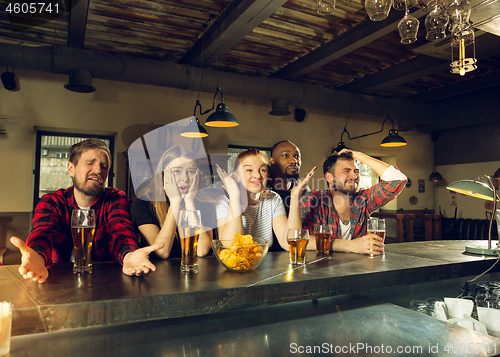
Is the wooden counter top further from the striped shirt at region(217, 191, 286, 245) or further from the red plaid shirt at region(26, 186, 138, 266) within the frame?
the striped shirt at region(217, 191, 286, 245)

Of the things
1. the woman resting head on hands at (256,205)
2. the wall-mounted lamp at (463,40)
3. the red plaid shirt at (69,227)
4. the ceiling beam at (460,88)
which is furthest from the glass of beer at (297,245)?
the ceiling beam at (460,88)

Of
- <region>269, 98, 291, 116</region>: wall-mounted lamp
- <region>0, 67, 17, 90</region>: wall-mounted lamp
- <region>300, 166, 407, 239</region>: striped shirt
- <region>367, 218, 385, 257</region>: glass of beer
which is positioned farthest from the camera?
<region>269, 98, 291, 116</region>: wall-mounted lamp

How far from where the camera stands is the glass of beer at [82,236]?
1.10 metres

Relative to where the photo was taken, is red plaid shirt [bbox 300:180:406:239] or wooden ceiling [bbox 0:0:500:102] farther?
wooden ceiling [bbox 0:0:500:102]

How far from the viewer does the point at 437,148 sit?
7523 mm

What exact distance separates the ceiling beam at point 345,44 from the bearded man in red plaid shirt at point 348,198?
1853 millimetres

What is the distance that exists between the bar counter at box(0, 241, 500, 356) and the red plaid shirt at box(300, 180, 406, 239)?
0.88m

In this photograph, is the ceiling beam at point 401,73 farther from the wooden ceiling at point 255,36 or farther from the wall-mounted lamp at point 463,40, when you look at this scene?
the wall-mounted lamp at point 463,40

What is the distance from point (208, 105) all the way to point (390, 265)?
4.60 metres

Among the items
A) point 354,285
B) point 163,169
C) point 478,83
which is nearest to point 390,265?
point 354,285

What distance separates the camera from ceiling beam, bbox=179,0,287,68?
311 cm

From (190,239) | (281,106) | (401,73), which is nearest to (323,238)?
(190,239)

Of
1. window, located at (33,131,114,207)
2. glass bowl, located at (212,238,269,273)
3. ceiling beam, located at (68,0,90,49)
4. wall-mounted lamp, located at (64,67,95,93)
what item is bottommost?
glass bowl, located at (212,238,269,273)

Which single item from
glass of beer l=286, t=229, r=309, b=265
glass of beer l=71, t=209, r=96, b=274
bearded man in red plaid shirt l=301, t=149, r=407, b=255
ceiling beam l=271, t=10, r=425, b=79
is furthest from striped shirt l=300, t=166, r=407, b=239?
ceiling beam l=271, t=10, r=425, b=79
